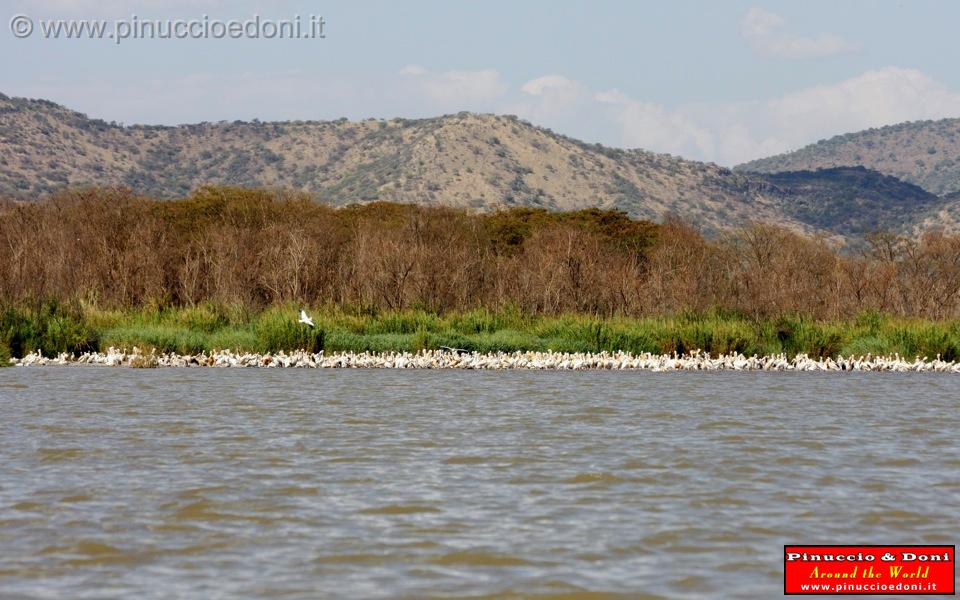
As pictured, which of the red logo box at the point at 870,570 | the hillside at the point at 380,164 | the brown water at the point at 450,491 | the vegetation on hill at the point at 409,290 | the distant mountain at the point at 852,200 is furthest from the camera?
the distant mountain at the point at 852,200

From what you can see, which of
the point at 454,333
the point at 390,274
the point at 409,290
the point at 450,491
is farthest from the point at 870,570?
the point at 390,274

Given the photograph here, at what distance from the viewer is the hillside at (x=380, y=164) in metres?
102

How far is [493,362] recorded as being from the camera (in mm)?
27797

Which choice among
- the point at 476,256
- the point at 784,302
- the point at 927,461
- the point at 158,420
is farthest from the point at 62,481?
the point at 476,256

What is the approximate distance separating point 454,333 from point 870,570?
22.2 meters

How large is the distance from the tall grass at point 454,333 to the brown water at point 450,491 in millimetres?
9174

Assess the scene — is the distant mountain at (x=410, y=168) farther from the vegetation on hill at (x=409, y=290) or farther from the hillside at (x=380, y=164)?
the vegetation on hill at (x=409, y=290)

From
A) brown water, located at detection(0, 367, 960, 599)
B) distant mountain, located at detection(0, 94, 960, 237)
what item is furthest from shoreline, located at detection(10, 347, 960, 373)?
distant mountain, located at detection(0, 94, 960, 237)

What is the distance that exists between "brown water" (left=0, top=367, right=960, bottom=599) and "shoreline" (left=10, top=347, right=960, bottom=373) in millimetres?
7543

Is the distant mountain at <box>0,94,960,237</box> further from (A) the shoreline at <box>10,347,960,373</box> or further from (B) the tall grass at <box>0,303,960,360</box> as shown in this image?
(A) the shoreline at <box>10,347,960,373</box>

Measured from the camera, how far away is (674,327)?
2977 cm

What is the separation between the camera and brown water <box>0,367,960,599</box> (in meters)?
7.98

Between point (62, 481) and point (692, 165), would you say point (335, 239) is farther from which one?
point (692, 165)

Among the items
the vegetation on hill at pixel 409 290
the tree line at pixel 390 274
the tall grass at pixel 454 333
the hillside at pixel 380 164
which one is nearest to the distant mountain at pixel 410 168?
the hillside at pixel 380 164
